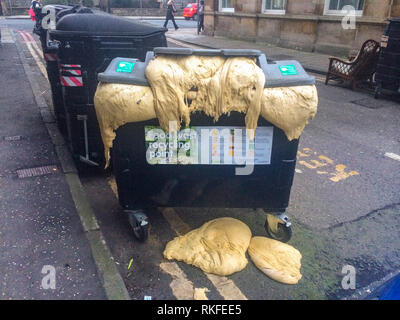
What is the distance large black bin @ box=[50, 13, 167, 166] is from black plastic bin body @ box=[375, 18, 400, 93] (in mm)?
6164

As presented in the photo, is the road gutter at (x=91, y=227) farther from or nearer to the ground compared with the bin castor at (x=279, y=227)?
nearer to the ground

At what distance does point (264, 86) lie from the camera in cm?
283

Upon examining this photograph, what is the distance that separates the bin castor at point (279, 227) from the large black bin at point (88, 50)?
2355mm

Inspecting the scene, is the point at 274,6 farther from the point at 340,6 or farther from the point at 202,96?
the point at 202,96

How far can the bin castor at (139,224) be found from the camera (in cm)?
337

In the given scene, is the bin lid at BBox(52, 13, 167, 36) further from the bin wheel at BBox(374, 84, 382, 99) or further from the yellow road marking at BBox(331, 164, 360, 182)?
the bin wheel at BBox(374, 84, 382, 99)

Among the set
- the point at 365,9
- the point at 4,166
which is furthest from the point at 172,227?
the point at 365,9

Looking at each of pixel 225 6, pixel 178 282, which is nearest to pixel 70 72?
pixel 178 282

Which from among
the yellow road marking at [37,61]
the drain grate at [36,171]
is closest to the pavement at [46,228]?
the drain grate at [36,171]

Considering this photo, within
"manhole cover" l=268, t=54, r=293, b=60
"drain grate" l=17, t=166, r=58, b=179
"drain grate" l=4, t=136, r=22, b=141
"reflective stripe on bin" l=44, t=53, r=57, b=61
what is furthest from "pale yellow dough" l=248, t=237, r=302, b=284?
"manhole cover" l=268, t=54, r=293, b=60

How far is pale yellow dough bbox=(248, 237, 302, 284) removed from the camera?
3.04 metres

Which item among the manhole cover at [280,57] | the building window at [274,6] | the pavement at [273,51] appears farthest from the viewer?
the building window at [274,6]

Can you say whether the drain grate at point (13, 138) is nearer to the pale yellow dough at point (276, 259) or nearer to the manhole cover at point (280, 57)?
the pale yellow dough at point (276, 259)

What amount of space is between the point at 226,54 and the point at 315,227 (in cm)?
202
